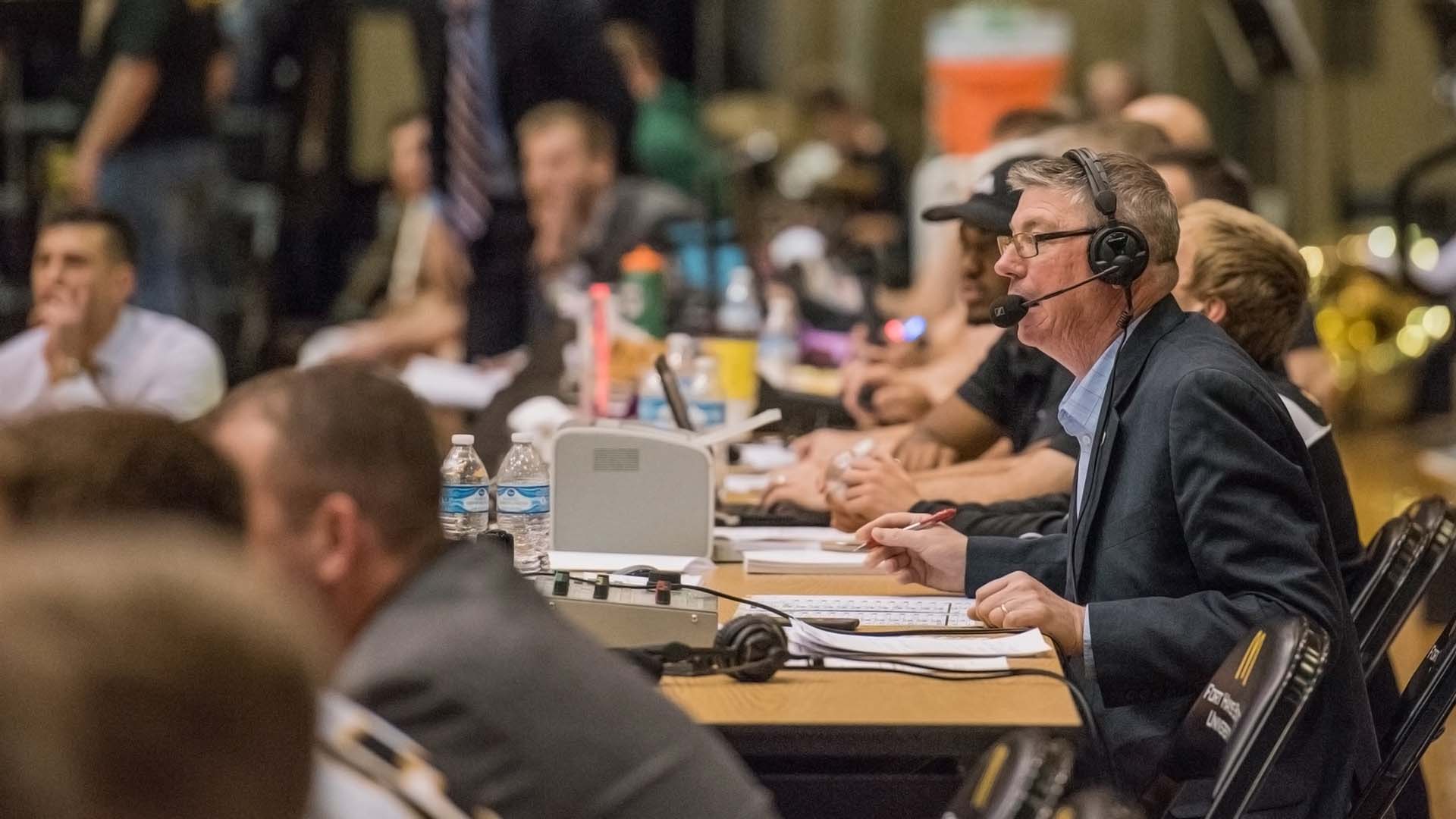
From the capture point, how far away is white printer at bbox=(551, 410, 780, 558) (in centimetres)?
299

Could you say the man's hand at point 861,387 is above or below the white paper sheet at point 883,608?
below

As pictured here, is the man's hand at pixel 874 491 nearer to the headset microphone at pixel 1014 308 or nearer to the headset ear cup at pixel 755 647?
the headset microphone at pixel 1014 308

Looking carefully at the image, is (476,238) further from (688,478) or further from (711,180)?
(688,478)

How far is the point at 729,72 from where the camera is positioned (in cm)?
1358

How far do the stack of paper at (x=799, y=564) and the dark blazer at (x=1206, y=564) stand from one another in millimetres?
547

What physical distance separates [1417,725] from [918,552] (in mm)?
704

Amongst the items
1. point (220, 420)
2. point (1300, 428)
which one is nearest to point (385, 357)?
point (1300, 428)

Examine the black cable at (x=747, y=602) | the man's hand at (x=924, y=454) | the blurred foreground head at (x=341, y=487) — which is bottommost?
the man's hand at (x=924, y=454)

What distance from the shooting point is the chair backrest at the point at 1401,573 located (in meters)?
2.68

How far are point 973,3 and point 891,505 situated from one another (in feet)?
32.9

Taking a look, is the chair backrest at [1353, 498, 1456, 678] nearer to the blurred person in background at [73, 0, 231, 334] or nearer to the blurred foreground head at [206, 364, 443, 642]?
the blurred foreground head at [206, 364, 443, 642]

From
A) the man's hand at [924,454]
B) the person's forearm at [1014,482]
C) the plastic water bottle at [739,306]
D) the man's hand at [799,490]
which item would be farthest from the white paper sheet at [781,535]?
the plastic water bottle at [739,306]

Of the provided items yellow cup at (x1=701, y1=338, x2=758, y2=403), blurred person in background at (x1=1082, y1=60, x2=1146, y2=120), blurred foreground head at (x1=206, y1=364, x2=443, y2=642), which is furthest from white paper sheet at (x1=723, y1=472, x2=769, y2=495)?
blurred person in background at (x1=1082, y1=60, x2=1146, y2=120)

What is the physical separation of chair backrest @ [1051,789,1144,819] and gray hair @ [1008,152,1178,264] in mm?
1225
